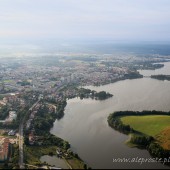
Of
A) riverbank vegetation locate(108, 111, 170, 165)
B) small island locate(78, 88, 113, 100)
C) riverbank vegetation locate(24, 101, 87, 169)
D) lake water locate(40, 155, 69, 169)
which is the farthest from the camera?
small island locate(78, 88, 113, 100)

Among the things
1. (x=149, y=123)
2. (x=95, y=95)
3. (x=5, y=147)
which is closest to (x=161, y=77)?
(x=95, y=95)

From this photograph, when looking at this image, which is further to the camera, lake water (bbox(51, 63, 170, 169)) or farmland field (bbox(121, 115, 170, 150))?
farmland field (bbox(121, 115, 170, 150))

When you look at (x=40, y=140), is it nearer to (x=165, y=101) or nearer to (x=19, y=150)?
(x=19, y=150)

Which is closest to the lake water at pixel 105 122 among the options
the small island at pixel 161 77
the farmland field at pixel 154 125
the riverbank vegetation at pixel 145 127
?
the riverbank vegetation at pixel 145 127

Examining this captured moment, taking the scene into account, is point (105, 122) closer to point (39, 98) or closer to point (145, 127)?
point (145, 127)

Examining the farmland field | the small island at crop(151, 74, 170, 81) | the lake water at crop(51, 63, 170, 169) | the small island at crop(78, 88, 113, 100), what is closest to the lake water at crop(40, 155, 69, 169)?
the lake water at crop(51, 63, 170, 169)

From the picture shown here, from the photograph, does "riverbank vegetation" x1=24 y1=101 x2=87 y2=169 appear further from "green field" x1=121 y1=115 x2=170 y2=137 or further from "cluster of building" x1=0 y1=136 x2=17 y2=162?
"green field" x1=121 y1=115 x2=170 y2=137

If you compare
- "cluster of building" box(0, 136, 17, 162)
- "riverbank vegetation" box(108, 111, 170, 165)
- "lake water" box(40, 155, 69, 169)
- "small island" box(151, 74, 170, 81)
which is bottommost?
"lake water" box(40, 155, 69, 169)
